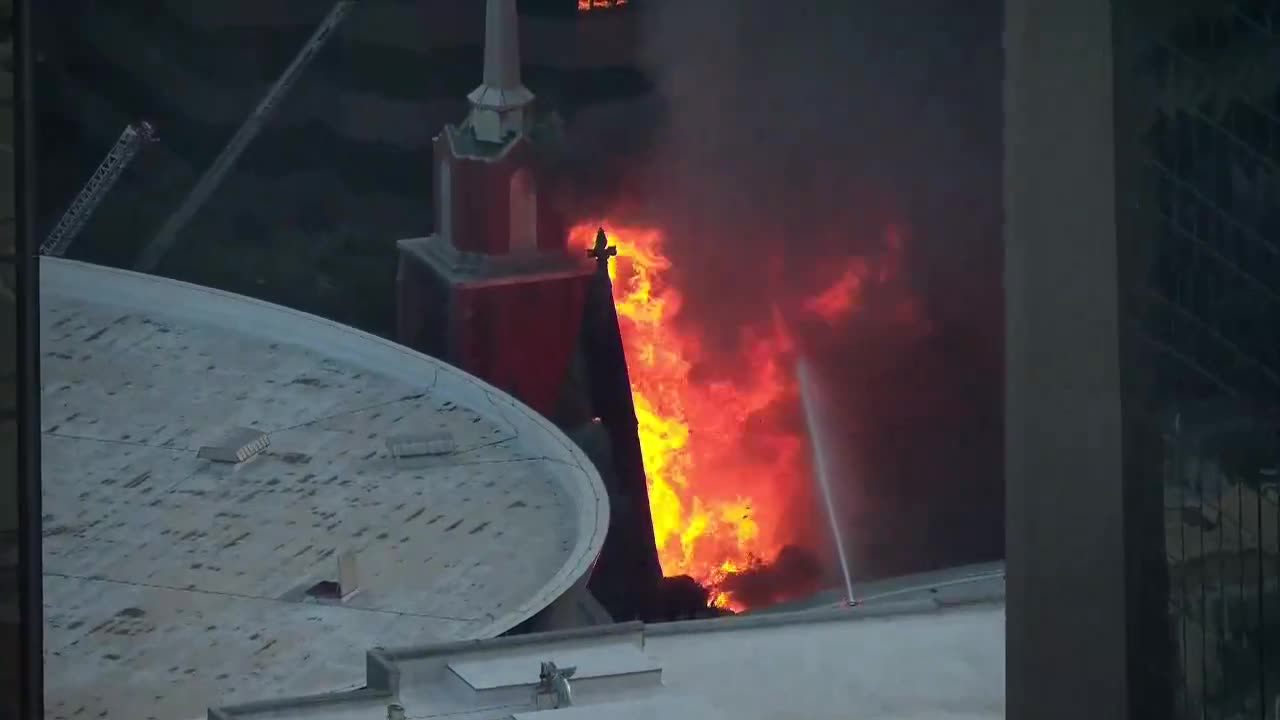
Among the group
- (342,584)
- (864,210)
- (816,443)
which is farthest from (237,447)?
(864,210)

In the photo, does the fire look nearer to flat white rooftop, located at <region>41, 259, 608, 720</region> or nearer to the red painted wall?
the red painted wall

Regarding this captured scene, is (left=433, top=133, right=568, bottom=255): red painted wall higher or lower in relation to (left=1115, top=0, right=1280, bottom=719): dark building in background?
higher

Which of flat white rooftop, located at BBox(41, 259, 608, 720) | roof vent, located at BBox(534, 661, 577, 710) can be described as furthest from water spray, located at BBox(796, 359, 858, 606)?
roof vent, located at BBox(534, 661, 577, 710)

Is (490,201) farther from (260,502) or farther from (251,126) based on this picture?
(260,502)

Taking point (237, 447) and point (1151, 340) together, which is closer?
point (1151, 340)

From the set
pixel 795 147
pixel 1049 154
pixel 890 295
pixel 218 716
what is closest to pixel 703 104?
pixel 795 147

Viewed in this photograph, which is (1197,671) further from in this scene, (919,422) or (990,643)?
(919,422)

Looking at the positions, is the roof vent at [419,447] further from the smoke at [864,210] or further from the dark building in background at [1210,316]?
the dark building in background at [1210,316]
